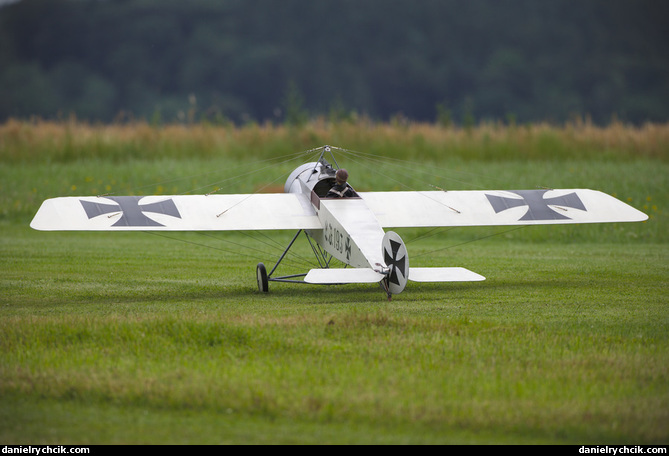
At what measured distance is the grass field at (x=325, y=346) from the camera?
592 cm

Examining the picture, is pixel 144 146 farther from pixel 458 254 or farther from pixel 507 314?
pixel 507 314

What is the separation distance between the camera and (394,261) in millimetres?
10203

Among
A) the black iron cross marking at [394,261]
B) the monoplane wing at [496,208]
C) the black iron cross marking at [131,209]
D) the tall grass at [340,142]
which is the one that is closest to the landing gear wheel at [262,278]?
the black iron cross marking at [131,209]

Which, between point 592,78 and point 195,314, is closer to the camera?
point 195,314

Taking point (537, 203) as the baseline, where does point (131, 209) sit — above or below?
above

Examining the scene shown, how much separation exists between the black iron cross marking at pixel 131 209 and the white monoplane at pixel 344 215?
1cm

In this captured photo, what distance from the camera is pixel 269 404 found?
6215 mm

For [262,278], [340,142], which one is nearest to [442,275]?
[262,278]

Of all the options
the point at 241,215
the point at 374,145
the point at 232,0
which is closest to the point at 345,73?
the point at 232,0

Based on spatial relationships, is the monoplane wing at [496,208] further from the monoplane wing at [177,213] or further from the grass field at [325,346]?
the monoplane wing at [177,213]

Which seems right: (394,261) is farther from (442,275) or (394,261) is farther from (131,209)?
(131,209)

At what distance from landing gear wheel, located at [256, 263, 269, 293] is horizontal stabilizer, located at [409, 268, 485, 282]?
220 centimetres

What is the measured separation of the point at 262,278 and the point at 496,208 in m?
3.33
